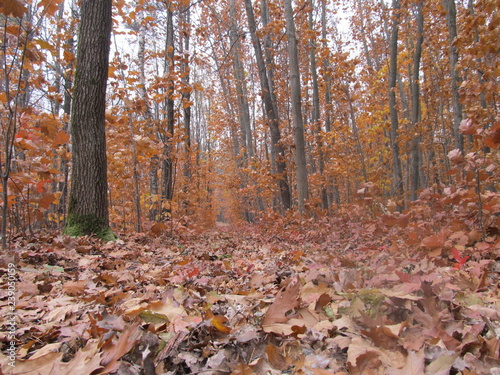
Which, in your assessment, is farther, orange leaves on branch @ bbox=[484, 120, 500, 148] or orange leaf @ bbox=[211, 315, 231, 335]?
orange leaves on branch @ bbox=[484, 120, 500, 148]

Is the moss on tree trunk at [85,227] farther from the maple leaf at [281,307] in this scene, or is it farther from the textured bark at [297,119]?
the textured bark at [297,119]

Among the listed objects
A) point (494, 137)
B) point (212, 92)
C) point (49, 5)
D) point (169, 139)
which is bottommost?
point (494, 137)

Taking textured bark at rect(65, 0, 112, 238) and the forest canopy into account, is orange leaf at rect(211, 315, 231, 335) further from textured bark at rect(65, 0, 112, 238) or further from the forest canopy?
textured bark at rect(65, 0, 112, 238)

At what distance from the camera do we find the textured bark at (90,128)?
3936mm

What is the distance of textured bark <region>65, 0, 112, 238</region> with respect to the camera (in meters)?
Answer: 3.94

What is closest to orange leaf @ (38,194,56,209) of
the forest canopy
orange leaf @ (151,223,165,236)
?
the forest canopy

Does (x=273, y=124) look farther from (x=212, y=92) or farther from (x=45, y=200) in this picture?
(x=45, y=200)

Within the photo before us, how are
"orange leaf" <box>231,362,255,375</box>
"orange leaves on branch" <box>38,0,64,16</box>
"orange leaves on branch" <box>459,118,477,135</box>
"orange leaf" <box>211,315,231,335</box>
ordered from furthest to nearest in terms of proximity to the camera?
"orange leaves on branch" <box>38,0,64,16</box> → "orange leaves on branch" <box>459,118,477,135</box> → "orange leaf" <box>211,315,231,335</box> → "orange leaf" <box>231,362,255,375</box>

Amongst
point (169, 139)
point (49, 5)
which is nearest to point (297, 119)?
point (169, 139)

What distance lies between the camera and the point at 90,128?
13.1 feet

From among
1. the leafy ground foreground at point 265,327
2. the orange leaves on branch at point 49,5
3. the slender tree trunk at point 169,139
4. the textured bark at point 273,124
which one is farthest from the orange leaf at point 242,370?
the textured bark at point 273,124

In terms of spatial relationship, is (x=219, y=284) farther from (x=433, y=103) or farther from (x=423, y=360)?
(x=433, y=103)

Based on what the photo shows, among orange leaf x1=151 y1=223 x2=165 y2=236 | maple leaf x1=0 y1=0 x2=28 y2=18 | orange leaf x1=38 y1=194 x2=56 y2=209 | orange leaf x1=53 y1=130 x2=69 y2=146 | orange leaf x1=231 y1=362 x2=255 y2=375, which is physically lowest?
orange leaf x1=231 y1=362 x2=255 y2=375

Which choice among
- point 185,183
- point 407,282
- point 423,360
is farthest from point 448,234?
point 185,183
